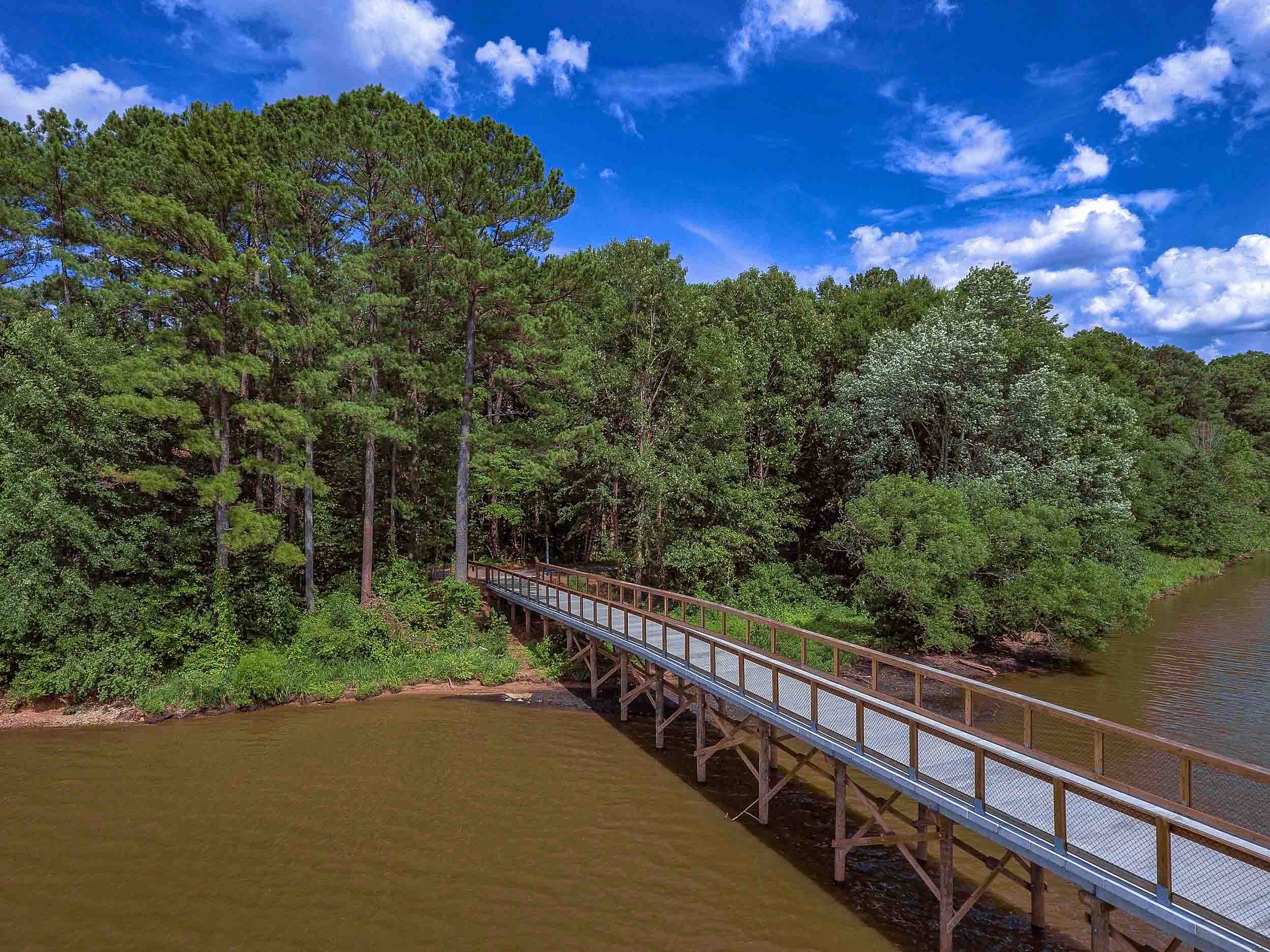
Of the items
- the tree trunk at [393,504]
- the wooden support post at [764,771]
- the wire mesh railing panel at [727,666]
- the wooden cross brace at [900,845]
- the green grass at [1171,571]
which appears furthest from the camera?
the green grass at [1171,571]

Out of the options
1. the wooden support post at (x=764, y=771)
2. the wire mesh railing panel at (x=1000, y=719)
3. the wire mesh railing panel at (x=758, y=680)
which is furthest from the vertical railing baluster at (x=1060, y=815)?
the wire mesh railing panel at (x=1000, y=719)

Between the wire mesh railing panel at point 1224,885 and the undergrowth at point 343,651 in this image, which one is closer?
the wire mesh railing panel at point 1224,885

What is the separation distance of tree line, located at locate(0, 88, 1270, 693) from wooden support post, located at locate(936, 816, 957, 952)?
10.3 meters

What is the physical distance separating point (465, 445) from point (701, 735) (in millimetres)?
11452

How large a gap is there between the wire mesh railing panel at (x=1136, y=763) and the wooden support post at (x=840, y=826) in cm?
297

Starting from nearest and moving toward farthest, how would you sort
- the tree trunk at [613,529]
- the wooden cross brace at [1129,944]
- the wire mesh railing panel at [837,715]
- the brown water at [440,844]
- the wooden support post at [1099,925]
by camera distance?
the wooden support post at [1099,925]
the wooden cross brace at [1129,944]
the brown water at [440,844]
the wire mesh railing panel at [837,715]
the tree trunk at [613,529]

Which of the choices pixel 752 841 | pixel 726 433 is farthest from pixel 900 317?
pixel 752 841

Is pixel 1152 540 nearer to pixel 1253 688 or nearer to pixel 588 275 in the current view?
pixel 1253 688

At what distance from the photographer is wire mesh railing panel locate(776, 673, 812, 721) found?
948 centimetres

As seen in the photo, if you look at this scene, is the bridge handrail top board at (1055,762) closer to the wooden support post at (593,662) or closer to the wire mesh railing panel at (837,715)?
the wire mesh railing panel at (837,715)

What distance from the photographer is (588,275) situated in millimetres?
19516

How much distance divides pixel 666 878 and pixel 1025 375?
21.2 meters

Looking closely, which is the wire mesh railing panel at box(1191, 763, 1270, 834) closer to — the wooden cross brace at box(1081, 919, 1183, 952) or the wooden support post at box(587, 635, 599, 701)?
the wooden cross brace at box(1081, 919, 1183, 952)

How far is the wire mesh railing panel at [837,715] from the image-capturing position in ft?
28.7
